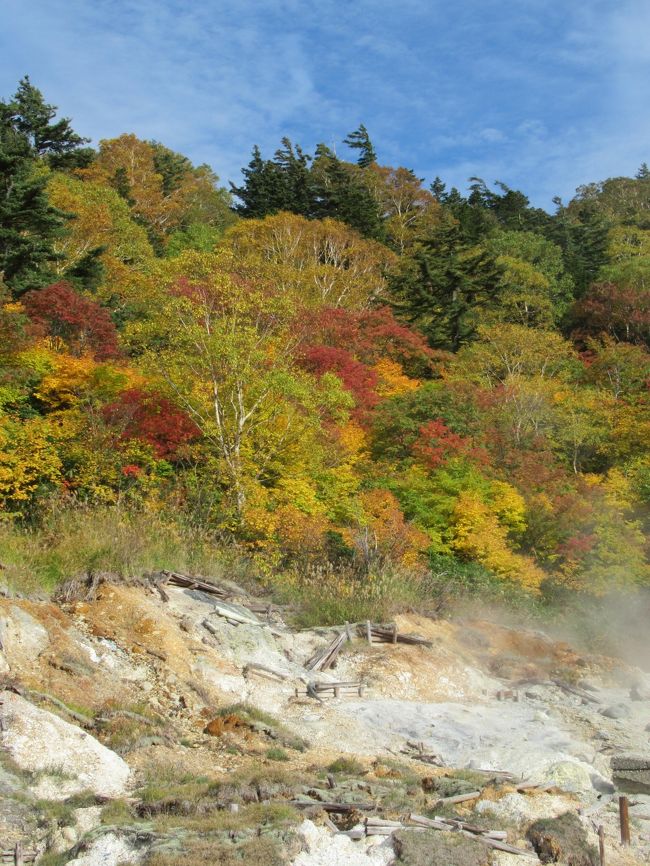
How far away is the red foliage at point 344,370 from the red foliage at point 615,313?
17.1 metres

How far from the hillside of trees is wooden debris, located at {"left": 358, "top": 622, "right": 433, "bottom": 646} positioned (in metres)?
1.29

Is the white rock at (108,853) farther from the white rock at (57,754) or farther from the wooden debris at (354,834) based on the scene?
the wooden debris at (354,834)

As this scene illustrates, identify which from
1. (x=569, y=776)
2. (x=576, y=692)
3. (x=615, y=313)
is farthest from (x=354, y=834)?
(x=615, y=313)

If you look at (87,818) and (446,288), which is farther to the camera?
(446,288)

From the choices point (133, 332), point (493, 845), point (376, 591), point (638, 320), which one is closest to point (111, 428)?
point (133, 332)

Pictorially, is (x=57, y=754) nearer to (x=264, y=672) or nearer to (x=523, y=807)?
(x=523, y=807)

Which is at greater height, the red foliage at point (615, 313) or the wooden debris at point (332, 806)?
the red foliage at point (615, 313)

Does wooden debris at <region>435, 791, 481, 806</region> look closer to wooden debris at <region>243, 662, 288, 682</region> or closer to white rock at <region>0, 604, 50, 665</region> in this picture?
wooden debris at <region>243, 662, 288, 682</region>

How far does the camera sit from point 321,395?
19.8 meters

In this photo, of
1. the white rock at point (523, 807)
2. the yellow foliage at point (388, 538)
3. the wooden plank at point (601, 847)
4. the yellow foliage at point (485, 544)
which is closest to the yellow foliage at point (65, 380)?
the yellow foliage at point (388, 538)

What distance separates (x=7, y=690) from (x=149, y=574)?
4.45 m

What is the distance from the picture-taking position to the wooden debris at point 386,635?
43.7ft

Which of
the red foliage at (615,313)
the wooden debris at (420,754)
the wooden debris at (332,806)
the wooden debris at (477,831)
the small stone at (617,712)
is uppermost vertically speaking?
the red foliage at (615,313)

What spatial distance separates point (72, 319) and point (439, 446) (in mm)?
11889
